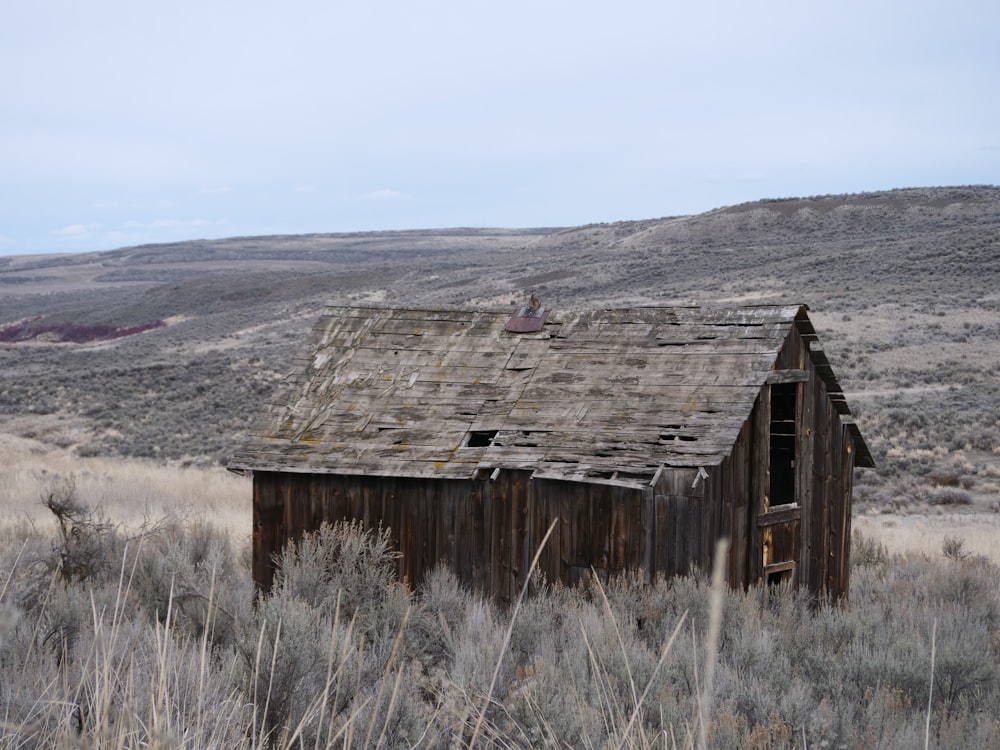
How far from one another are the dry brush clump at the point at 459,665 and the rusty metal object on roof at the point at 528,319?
2673 mm

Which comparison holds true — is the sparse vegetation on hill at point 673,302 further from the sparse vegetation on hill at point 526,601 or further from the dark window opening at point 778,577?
the dark window opening at point 778,577

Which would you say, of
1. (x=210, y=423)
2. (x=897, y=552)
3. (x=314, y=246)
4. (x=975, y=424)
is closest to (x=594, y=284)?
(x=210, y=423)

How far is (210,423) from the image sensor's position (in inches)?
1271

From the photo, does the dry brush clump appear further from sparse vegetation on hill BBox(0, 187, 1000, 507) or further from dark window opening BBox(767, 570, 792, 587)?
sparse vegetation on hill BBox(0, 187, 1000, 507)

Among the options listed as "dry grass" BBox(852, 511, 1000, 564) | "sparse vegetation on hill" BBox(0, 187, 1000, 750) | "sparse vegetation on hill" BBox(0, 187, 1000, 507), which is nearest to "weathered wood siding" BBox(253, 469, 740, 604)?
"sparse vegetation on hill" BBox(0, 187, 1000, 750)

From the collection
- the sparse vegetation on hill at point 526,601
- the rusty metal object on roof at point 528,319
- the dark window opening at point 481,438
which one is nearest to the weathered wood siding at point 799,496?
the sparse vegetation on hill at point 526,601

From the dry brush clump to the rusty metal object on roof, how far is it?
267 centimetres

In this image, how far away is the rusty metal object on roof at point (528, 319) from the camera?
36.3ft

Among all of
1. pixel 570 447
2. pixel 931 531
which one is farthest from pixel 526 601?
pixel 931 531

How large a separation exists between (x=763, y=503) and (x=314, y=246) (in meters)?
138

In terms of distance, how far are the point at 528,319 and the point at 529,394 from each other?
117cm

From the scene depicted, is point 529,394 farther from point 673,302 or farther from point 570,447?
point 673,302

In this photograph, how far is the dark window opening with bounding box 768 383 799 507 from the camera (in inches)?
438

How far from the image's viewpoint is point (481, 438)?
1006 centimetres
